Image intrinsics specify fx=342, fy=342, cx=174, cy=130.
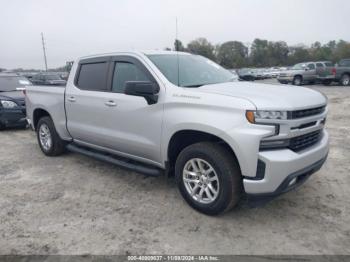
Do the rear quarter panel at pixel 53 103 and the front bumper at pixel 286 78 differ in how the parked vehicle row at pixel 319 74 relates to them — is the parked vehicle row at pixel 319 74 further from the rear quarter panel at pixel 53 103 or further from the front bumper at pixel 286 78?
the rear quarter panel at pixel 53 103

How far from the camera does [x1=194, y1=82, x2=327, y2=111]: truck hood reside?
331 centimetres

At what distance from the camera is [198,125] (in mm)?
3656

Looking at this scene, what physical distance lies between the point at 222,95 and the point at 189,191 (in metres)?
1.20

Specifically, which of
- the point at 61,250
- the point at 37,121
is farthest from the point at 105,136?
the point at 37,121

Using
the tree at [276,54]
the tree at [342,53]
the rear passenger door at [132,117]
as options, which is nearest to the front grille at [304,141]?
the rear passenger door at [132,117]

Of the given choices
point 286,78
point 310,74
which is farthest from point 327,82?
point 286,78

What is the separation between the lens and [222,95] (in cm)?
354

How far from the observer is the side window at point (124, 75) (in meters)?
4.46

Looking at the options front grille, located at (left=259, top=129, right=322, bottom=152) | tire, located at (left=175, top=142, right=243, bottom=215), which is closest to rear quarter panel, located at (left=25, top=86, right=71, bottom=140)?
tire, located at (left=175, top=142, right=243, bottom=215)

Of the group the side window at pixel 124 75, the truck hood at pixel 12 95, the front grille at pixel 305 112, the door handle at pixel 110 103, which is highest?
the side window at pixel 124 75

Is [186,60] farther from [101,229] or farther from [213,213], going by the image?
[101,229]

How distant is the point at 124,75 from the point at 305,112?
2415 millimetres

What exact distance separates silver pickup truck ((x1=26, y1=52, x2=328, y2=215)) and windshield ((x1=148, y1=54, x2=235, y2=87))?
0.02m

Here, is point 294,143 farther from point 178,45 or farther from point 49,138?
point 49,138
